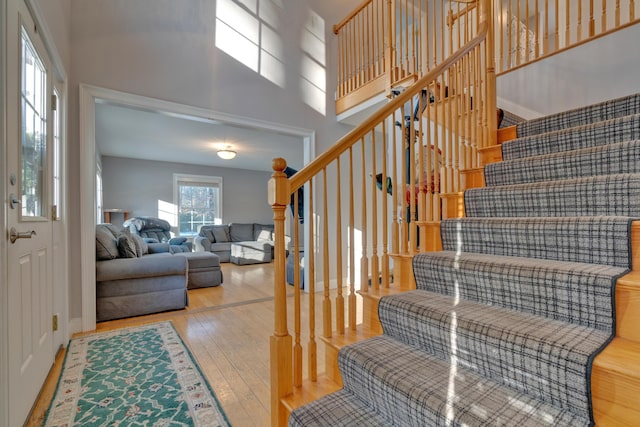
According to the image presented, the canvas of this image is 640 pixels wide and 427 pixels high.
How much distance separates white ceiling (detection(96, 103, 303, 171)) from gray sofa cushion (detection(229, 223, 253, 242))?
1.62 metres

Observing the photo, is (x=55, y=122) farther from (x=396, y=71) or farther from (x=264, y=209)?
(x=264, y=209)

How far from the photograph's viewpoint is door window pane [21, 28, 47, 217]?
4.95ft

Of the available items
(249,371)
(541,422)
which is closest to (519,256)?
(541,422)

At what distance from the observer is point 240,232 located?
7.34m

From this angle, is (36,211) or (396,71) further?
(396,71)

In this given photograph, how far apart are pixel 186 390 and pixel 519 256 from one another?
6.15ft

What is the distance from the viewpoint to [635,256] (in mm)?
1077

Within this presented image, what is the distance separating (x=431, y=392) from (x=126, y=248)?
320 centimetres

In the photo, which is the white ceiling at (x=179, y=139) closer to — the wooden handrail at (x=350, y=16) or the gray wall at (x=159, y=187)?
the gray wall at (x=159, y=187)

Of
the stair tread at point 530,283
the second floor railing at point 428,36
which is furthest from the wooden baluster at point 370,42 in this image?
the stair tread at point 530,283

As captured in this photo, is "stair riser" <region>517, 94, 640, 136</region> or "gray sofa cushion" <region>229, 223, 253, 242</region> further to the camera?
"gray sofa cushion" <region>229, 223, 253, 242</region>

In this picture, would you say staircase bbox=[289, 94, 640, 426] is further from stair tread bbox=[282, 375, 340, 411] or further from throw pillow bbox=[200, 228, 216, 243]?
throw pillow bbox=[200, 228, 216, 243]

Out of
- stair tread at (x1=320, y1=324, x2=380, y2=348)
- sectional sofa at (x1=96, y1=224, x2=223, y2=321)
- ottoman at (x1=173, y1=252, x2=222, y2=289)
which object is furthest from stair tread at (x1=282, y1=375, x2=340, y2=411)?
ottoman at (x1=173, y1=252, x2=222, y2=289)

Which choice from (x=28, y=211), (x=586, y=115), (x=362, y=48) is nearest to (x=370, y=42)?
(x=362, y=48)
